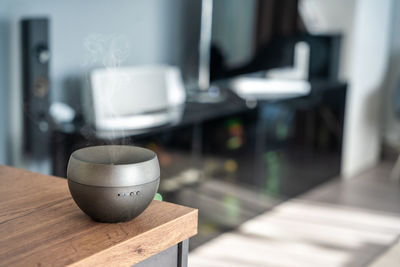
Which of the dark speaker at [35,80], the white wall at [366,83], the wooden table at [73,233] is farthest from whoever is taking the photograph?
the white wall at [366,83]

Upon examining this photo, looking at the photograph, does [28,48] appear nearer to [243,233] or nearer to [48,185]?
[48,185]

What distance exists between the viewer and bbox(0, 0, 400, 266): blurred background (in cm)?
236

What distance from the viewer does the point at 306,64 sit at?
13.5 ft

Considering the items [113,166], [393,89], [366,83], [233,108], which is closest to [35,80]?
[233,108]

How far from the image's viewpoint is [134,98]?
2594 millimetres

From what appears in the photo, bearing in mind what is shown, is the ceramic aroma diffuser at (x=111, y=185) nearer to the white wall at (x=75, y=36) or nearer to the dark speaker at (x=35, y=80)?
the dark speaker at (x=35, y=80)

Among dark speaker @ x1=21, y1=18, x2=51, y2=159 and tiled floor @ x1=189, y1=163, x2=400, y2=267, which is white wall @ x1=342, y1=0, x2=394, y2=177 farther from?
dark speaker @ x1=21, y1=18, x2=51, y2=159

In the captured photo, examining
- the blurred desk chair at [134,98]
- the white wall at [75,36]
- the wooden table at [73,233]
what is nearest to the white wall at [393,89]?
the white wall at [75,36]

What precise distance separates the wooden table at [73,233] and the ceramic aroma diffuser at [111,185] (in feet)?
0.10

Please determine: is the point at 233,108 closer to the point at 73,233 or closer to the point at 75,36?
the point at 75,36

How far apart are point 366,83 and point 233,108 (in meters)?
A: 1.70

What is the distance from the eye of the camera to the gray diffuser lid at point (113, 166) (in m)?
0.94

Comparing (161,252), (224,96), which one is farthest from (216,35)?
(161,252)

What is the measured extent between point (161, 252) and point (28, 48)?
150 cm
